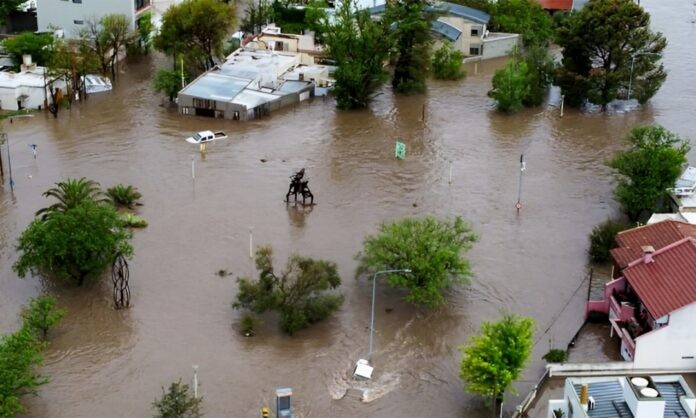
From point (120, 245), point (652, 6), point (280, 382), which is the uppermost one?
point (652, 6)

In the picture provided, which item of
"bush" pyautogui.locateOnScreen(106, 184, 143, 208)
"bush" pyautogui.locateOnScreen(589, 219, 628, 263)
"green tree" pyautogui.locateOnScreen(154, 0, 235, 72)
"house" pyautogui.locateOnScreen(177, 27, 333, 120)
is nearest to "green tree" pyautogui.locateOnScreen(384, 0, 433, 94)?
"house" pyautogui.locateOnScreen(177, 27, 333, 120)

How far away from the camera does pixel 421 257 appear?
36.2m

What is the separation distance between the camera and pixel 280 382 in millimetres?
32531

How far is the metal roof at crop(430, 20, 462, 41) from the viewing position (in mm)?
70119

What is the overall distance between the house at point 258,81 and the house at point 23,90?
317 inches

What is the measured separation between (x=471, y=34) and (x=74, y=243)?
139 feet

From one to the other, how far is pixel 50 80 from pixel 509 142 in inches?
1067

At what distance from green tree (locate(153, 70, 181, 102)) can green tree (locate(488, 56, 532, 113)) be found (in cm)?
1896

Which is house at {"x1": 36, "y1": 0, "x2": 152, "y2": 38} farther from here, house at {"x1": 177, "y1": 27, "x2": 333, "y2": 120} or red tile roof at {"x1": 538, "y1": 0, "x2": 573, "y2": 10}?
red tile roof at {"x1": 538, "y1": 0, "x2": 573, "y2": 10}

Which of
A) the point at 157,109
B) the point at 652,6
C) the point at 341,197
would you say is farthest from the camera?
the point at 652,6

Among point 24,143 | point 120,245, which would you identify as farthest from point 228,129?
point 120,245

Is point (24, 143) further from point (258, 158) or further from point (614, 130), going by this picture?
point (614, 130)

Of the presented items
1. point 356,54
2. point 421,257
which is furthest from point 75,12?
point 421,257

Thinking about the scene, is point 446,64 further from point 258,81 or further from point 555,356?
point 555,356
